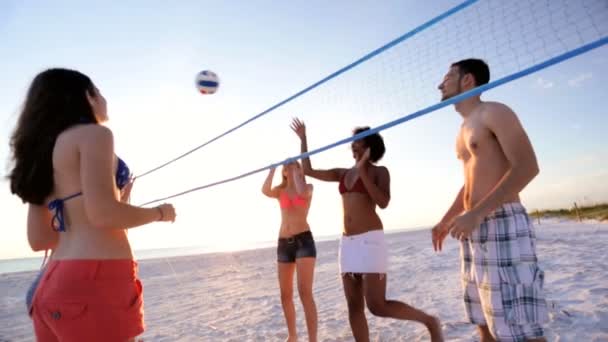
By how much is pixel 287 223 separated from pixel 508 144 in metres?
2.24

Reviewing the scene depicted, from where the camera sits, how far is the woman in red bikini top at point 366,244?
3.06 meters

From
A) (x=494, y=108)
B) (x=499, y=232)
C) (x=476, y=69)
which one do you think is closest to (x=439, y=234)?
(x=499, y=232)

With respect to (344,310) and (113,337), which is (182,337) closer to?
(344,310)

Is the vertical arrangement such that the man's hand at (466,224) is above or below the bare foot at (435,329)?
above

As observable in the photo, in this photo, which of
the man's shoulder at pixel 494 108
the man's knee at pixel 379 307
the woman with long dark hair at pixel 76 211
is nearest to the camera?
the woman with long dark hair at pixel 76 211

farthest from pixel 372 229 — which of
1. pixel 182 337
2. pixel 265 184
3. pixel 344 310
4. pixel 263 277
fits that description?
pixel 263 277

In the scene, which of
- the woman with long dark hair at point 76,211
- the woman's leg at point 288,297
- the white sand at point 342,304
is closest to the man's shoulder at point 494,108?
the woman with long dark hair at point 76,211

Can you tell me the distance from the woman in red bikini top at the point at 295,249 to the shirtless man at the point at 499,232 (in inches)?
64.5

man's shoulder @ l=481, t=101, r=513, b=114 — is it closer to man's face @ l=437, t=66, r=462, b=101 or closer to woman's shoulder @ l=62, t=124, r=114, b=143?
man's face @ l=437, t=66, r=462, b=101

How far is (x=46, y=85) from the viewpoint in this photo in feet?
5.24

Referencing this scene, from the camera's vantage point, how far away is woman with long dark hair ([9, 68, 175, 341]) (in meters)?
1.38

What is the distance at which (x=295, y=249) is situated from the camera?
3.69 meters

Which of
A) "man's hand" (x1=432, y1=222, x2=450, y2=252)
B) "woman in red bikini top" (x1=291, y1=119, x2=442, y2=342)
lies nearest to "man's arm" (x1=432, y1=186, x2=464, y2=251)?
"man's hand" (x1=432, y1=222, x2=450, y2=252)

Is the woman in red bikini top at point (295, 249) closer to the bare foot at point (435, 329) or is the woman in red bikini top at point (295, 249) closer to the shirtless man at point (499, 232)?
the bare foot at point (435, 329)
